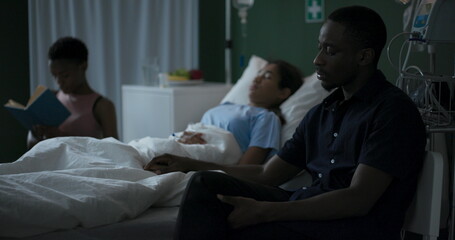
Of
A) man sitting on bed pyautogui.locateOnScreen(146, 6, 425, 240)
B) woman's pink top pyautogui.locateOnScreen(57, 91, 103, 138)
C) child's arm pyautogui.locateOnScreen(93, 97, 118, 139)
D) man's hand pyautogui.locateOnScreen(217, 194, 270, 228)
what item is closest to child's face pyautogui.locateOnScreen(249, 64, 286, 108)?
child's arm pyautogui.locateOnScreen(93, 97, 118, 139)

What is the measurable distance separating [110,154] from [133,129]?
63.4 inches

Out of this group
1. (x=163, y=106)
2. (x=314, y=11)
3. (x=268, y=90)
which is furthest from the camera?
(x=163, y=106)

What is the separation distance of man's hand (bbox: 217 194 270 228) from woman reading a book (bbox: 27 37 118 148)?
4.79ft

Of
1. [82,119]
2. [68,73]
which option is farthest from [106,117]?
[68,73]

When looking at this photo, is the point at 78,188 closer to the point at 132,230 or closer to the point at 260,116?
the point at 132,230

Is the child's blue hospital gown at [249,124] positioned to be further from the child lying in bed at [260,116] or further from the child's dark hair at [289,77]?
the child's dark hair at [289,77]

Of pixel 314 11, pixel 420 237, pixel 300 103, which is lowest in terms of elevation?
pixel 420 237

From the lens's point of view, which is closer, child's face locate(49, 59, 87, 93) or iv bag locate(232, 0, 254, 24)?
child's face locate(49, 59, 87, 93)

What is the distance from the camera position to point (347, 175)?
1.65m

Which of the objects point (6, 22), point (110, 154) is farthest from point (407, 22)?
point (6, 22)

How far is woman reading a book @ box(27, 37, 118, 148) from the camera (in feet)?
9.44

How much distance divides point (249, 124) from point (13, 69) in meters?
1.75

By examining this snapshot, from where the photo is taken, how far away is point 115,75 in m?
3.98

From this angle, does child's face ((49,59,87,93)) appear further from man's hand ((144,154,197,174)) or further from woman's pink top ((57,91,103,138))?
man's hand ((144,154,197,174))
